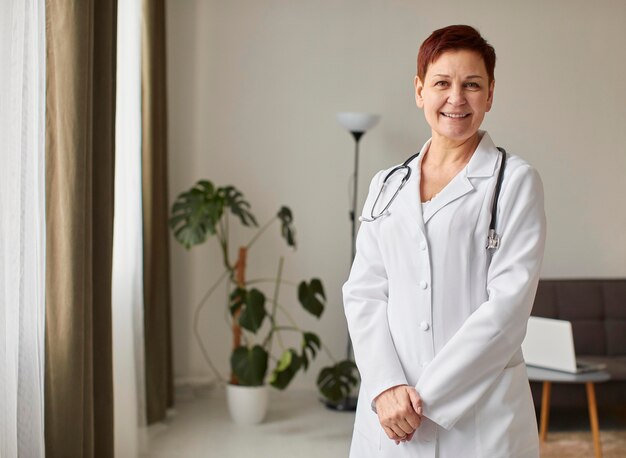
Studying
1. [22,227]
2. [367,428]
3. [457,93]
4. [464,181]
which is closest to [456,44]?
[457,93]

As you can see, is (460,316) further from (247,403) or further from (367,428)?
(247,403)

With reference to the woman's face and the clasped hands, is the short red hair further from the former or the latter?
the clasped hands

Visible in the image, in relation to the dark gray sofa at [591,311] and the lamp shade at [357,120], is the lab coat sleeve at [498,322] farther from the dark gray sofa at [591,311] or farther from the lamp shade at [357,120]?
the dark gray sofa at [591,311]

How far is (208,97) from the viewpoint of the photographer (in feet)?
17.4

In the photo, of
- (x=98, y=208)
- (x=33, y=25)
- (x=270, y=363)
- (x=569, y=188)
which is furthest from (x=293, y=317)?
(x=33, y=25)

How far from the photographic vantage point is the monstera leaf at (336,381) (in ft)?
15.4

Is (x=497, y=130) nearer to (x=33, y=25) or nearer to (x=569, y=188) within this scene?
(x=569, y=188)

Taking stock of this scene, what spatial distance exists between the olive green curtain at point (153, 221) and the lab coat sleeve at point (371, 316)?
9.53 ft

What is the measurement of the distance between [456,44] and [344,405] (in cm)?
368

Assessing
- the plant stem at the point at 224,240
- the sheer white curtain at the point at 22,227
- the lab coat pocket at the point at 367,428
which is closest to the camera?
the lab coat pocket at the point at 367,428

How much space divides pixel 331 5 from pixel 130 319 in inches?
97.2

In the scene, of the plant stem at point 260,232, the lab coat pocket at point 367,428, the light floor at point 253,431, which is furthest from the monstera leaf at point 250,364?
the lab coat pocket at point 367,428

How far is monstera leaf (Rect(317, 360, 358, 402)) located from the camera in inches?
185

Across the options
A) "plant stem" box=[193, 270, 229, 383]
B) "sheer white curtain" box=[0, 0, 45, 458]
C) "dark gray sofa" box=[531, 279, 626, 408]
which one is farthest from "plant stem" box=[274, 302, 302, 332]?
"sheer white curtain" box=[0, 0, 45, 458]
